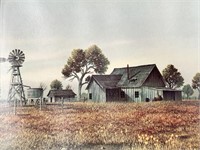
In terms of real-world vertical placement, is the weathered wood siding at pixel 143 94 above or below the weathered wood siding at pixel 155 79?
below

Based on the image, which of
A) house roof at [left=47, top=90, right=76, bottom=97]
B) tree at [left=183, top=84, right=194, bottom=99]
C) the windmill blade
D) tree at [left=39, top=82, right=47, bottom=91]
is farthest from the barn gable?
the windmill blade

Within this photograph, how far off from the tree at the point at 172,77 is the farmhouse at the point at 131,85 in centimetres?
2

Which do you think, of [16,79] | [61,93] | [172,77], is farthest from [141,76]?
[16,79]

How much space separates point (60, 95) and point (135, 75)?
1.20ft

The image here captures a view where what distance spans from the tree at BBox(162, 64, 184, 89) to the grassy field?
9 centimetres

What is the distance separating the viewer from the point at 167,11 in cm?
247

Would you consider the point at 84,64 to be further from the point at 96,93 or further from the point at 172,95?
the point at 172,95

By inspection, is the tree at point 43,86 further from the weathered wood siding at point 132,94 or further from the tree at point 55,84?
the weathered wood siding at point 132,94

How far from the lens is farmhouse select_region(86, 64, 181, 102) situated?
7.89ft

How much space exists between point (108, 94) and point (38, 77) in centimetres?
34

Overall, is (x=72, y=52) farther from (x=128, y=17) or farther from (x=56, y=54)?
(x=128, y=17)

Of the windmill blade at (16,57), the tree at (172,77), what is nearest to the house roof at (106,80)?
the tree at (172,77)

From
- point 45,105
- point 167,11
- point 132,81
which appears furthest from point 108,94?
point 167,11

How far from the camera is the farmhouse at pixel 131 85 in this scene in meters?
2.41
